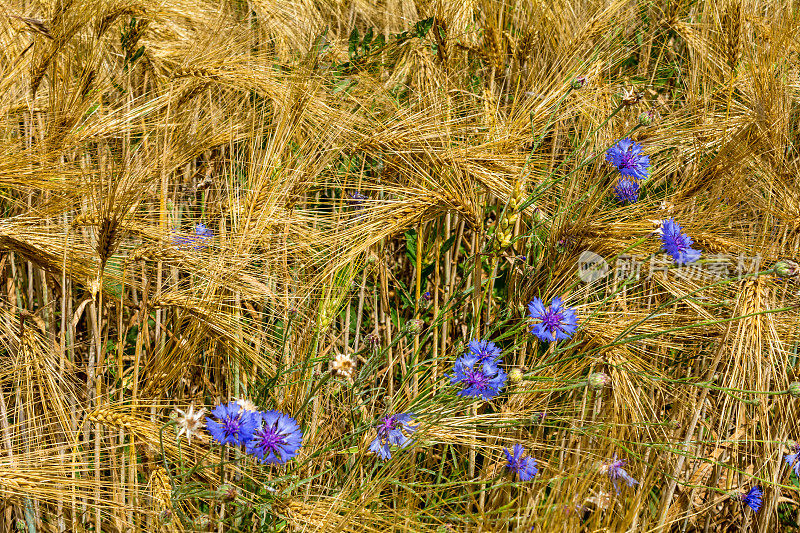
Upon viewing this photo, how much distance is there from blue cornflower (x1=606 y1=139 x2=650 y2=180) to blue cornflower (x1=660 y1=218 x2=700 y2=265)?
18 centimetres

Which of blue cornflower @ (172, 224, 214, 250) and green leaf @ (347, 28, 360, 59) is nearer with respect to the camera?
blue cornflower @ (172, 224, 214, 250)

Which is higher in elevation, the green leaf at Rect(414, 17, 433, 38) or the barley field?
the green leaf at Rect(414, 17, 433, 38)

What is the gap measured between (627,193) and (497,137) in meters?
0.33

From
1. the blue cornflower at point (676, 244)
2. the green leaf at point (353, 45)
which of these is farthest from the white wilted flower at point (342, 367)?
the green leaf at point (353, 45)

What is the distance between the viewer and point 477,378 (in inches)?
54.2

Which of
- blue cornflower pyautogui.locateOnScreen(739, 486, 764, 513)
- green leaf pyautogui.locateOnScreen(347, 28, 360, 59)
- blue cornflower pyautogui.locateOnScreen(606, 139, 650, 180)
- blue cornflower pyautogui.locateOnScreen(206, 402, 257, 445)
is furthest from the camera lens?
green leaf pyautogui.locateOnScreen(347, 28, 360, 59)

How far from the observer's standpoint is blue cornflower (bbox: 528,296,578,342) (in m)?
1.40

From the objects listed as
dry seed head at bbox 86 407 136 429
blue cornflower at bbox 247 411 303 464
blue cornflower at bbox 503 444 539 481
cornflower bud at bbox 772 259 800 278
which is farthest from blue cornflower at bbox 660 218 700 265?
dry seed head at bbox 86 407 136 429

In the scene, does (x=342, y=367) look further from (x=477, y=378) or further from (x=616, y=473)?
(x=616, y=473)

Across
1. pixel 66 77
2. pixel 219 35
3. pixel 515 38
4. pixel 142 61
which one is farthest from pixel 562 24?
pixel 66 77

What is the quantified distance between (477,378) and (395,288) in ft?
2.64

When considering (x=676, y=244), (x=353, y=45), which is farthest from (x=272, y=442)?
(x=353, y=45)

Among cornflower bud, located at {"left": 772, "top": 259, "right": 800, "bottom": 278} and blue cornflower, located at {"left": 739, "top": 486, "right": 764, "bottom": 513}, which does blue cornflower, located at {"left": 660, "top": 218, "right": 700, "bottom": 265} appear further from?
blue cornflower, located at {"left": 739, "top": 486, "right": 764, "bottom": 513}

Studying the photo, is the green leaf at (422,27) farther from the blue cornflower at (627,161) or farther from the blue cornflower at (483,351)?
the blue cornflower at (483,351)
